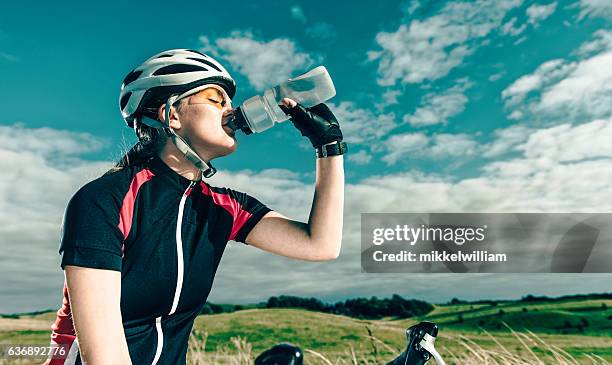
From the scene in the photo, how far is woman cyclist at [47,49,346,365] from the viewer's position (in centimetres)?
259

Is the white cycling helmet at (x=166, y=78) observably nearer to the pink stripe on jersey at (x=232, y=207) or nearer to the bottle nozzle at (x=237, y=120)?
the bottle nozzle at (x=237, y=120)

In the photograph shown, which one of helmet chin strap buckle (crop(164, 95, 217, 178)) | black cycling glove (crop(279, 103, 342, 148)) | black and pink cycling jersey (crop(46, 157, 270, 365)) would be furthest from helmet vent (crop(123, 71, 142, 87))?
black cycling glove (crop(279, 103, 342, 148))

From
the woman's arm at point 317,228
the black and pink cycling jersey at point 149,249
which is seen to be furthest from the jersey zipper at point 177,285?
the woman's arm at point 317,228

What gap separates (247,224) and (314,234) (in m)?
0.42

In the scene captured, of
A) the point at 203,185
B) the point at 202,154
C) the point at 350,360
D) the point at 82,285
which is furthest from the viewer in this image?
the point at 350,360

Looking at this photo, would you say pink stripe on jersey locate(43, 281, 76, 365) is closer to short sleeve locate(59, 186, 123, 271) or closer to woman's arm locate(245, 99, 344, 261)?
short sleeve locate(59, 186, 123, 271)

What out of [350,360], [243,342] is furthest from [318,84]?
[350,360]

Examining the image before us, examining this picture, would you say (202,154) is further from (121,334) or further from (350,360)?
(350,360)

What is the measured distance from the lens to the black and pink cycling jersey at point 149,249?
2.64m

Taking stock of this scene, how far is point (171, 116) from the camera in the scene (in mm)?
3336

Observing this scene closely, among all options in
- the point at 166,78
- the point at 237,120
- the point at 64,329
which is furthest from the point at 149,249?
the point at 166,78

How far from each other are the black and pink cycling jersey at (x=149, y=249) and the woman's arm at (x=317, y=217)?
344mm

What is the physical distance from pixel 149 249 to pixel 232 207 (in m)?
0.74

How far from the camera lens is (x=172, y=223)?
3.07 metres
